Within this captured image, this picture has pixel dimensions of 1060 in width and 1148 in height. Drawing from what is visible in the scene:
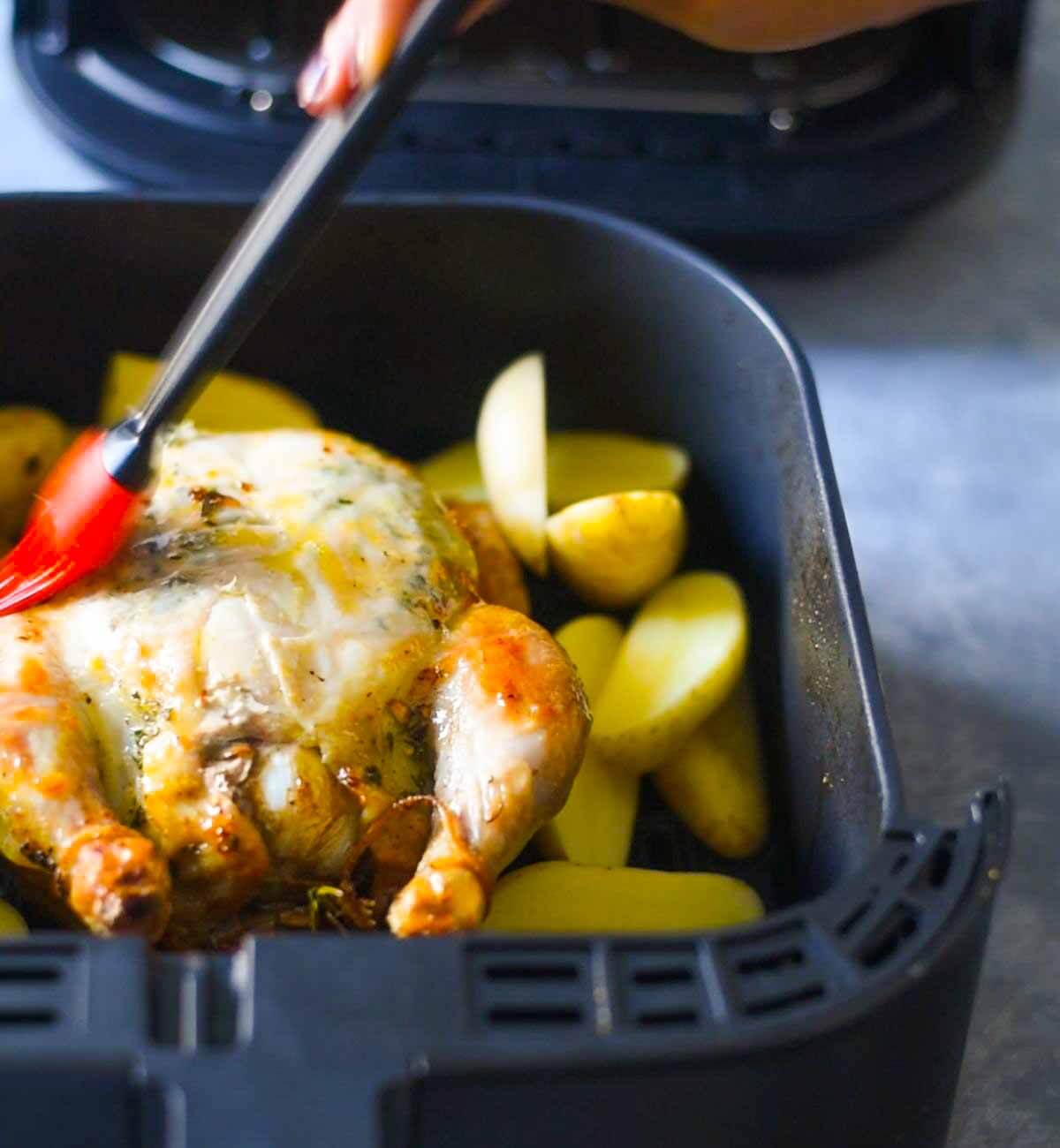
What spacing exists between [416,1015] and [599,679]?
1.52 ft

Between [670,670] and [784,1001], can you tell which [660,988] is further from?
[670,670]

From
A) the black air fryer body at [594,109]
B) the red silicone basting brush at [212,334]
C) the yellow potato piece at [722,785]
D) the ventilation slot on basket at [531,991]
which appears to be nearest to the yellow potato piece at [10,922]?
the red silicone basting brush at [212,334]

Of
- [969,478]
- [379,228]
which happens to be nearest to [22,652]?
[379,228]

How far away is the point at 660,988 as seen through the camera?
2.27 ft

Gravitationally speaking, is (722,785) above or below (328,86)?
below

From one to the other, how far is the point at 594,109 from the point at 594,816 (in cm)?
81

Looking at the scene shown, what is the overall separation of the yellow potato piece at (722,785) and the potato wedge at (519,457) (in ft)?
0.61

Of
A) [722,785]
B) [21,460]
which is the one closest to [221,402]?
[21,460]

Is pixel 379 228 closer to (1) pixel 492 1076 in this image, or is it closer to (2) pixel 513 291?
(2) pixel 513 291

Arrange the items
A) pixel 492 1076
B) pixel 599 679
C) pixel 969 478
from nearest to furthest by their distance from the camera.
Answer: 1. pixel 492 1076
2. pixel 599 679
3. pixel 969 478

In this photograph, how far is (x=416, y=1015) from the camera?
0.66 m

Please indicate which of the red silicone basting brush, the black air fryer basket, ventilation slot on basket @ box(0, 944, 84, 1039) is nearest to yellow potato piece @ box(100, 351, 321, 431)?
the red silicone basting brush

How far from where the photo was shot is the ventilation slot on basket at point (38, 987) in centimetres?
65

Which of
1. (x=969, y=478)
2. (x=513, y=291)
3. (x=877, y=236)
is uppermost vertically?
(x=513, y=291)
